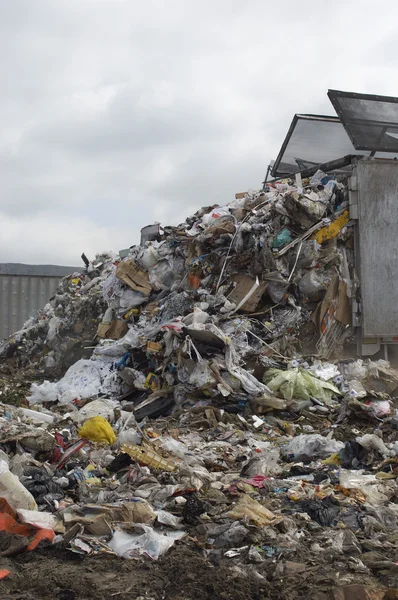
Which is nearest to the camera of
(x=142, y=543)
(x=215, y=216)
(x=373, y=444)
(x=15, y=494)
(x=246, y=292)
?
(x=142, y=543)

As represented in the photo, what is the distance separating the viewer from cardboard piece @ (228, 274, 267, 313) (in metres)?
7.64

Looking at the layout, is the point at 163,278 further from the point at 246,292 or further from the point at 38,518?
the point at 38,518

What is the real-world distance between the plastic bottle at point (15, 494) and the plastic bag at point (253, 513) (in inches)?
43.5

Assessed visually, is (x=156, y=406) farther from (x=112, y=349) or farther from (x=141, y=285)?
(x=141, y=285)

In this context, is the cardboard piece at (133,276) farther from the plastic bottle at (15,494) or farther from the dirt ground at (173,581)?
the dirt ground at (173,581)

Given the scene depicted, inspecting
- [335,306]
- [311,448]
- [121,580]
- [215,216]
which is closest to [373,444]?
[311,448]

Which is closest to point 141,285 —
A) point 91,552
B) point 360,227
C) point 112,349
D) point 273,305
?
point 112,349

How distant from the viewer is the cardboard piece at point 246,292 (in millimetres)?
7641

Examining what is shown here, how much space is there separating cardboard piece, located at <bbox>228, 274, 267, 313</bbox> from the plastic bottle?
171 inches

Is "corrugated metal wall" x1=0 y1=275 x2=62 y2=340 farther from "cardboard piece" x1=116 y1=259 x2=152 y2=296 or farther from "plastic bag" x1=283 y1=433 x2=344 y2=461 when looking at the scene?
"plastic bag" x1=283 y1=433 x2=344 y2=461

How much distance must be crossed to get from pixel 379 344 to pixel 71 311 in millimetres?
4661

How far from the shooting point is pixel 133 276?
894 cm

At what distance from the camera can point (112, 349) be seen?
7.84 meters

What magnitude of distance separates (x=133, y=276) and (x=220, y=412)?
319cm
